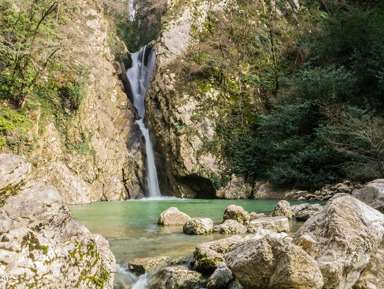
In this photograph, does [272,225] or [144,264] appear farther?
[272,225]

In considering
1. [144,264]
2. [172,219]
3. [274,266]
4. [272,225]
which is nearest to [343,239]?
[274,266]

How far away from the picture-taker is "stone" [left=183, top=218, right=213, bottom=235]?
653 cm

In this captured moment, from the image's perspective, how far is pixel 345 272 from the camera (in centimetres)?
318

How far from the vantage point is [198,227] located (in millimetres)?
6551

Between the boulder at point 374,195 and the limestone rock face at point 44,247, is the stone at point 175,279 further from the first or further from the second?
the boulder at point 374,195

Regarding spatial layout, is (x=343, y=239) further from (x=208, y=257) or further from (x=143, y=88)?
(x=143, y=88)

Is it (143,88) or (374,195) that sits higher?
(143,88)

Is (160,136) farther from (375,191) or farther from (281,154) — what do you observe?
(375,191)

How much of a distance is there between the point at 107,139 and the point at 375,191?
16231 mm

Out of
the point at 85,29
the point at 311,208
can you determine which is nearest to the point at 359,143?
the point at 311,208

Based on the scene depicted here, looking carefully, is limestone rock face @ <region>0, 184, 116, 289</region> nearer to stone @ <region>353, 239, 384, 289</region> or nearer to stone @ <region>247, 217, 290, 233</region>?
stone @ <region>353, 239, 384, 289</region>

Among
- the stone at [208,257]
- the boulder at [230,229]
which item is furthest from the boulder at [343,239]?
the boulder at [230,229]

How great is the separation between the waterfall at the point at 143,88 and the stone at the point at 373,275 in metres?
17.0

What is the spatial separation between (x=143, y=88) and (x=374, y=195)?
2204 cm
